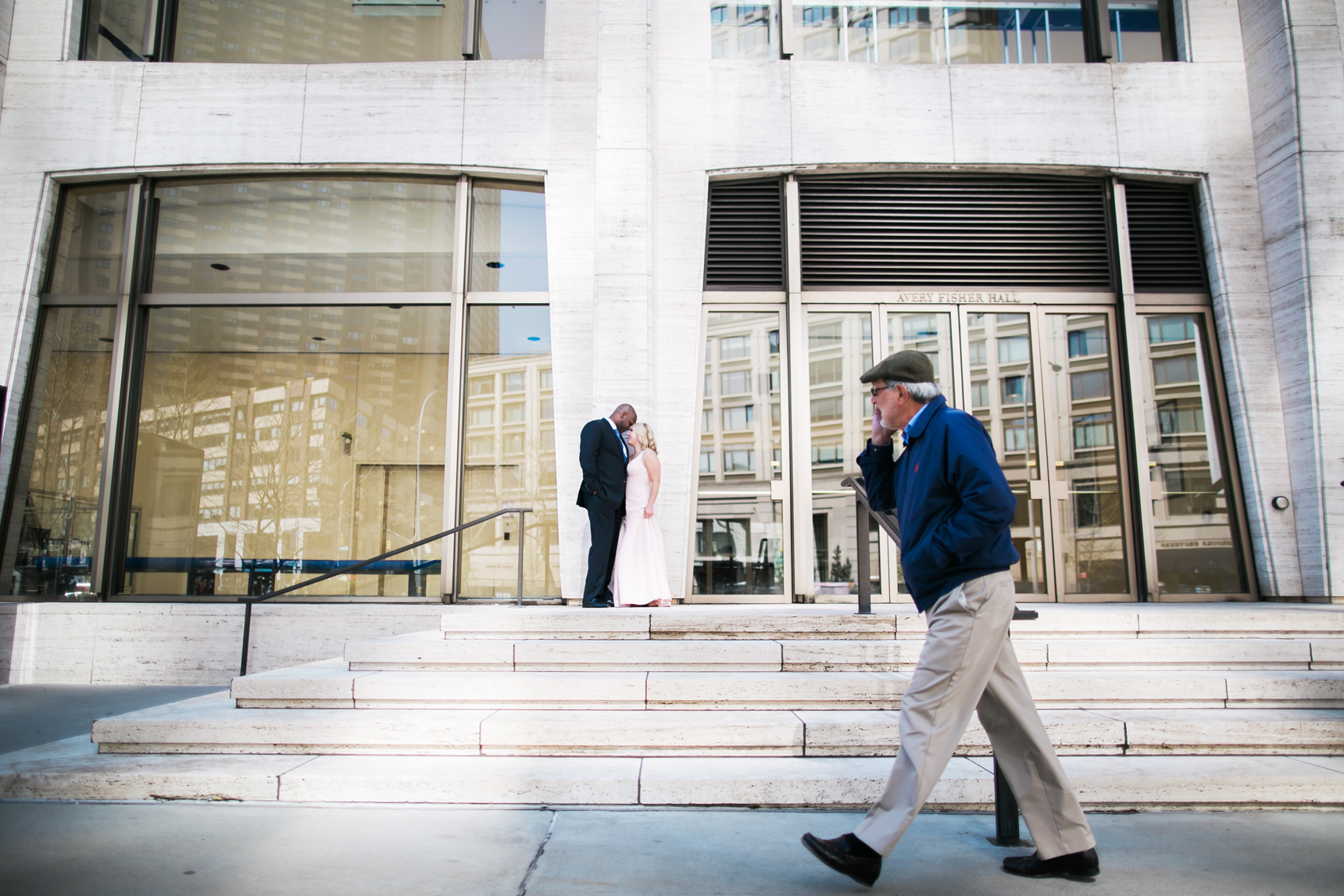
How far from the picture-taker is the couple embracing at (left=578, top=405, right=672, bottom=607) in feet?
23.8

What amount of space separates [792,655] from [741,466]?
3.95 m

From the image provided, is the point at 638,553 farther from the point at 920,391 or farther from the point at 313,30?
the point at 313,30

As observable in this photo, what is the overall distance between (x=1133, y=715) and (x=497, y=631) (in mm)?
3980

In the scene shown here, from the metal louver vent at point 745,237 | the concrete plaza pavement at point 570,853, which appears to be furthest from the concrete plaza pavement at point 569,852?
the metal louver vent at point 745,237

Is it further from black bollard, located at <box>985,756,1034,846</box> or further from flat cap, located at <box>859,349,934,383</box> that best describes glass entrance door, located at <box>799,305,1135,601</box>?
flat cap, located at <box>859,349,934,383</box>

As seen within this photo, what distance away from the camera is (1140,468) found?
8766 millimetres

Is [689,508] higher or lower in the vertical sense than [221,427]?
lower

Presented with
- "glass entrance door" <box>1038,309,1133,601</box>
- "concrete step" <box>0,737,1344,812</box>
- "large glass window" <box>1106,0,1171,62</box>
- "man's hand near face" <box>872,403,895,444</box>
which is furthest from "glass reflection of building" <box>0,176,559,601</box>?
"large glass window" <box>1106,0,1171,62</box>

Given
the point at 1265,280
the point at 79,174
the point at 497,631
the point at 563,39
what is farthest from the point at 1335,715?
the point at 79,174

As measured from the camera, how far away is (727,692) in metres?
4.60

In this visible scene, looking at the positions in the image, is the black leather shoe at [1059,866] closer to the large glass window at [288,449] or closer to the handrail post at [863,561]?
the handrail post at [863,561]

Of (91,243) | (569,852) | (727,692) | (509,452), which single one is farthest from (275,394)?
(569,852)

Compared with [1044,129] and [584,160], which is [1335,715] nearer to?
[1044,129]

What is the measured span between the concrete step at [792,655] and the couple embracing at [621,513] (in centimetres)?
196
